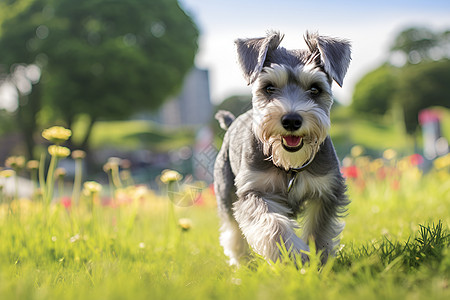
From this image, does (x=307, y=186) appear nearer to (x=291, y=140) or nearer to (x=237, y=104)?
(x=291, y=140)

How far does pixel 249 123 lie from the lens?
3.51 metres

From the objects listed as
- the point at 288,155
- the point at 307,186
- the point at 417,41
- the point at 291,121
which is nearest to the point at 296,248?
the point at 307,186

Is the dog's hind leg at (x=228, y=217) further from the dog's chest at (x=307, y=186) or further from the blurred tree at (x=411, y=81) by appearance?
the blurred tree at (x=411, y=81)

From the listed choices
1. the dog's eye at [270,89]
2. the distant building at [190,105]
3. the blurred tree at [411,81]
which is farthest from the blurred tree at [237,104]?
the distant building at [190,105]

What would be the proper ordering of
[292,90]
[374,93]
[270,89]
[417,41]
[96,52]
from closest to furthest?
[292,90], [270,89], [96,52], [417,41], [374,93]

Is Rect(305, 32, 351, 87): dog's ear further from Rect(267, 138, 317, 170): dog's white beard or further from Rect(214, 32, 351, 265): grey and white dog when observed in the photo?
Rect(267, 138, 317, 170): dog's white beard

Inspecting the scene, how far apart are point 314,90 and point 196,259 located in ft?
6.10

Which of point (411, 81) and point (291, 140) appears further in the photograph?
point (411, 81)

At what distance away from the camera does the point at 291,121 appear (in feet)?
9.30

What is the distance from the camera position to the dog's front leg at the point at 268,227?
2799mm

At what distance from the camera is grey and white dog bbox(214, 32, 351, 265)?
2869 millimetres

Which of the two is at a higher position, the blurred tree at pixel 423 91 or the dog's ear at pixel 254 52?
the dog's ear at pixel 254 52

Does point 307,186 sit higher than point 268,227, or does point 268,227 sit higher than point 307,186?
point 307,186

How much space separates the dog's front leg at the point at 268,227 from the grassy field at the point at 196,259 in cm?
12
